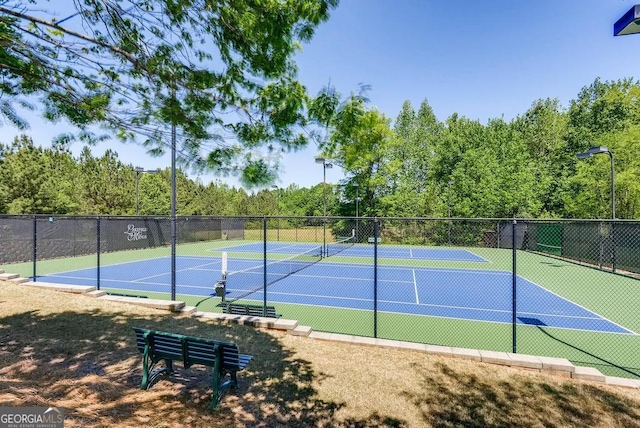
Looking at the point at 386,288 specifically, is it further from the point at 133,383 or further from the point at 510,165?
the point at 510,165

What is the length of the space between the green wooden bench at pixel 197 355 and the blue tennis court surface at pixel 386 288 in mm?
8051

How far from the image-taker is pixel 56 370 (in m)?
5.13

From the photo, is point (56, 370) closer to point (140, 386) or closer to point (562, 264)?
point (140, 386)

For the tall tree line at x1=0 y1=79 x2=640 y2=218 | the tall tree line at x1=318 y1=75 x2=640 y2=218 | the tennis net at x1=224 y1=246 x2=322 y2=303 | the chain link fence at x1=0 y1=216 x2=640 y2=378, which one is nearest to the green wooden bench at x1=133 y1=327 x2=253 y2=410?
the chain link fence at x1=0 y1=216 x2=640 y2=378

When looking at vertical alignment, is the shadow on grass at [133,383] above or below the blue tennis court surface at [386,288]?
above

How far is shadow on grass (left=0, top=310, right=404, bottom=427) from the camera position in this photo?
4.02 metres

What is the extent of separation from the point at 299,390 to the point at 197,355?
1511mm

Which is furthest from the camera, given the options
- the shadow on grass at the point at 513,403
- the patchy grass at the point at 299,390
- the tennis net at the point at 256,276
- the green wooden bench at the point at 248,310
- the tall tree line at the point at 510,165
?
the tall tree line at the point at 510,165

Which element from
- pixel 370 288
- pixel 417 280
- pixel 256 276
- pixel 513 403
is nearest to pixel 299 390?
pixel 513 403

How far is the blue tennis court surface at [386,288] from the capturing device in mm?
11633

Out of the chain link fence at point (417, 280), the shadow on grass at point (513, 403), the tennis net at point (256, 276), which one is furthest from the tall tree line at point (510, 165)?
the shadow on grass at point (513, 403)

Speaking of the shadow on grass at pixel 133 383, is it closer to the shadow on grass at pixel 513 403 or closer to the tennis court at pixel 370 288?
the shadow on grass at pixel 513 403

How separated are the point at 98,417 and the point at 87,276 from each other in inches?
670

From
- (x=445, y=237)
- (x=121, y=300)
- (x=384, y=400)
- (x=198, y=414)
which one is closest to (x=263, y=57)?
(x=198, y=414)
